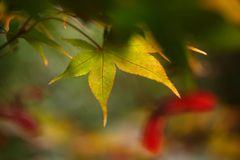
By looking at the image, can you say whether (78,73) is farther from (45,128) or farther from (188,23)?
(45,128)

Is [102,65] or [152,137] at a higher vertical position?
[102,65]

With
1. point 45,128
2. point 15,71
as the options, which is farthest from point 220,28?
point 15,71

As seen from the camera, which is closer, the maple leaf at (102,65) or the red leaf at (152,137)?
the maple leaf at (102,65)

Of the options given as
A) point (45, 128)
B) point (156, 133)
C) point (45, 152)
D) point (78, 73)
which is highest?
point (78, 73)

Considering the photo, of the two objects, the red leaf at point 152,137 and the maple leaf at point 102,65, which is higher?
the maple leaf at point 102,65

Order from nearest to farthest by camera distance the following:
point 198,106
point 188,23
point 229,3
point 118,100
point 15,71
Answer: point 188,23
point 229,3
point 198,106
point 15,71
point 118,100

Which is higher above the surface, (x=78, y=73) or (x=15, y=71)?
(x=78, y=73)

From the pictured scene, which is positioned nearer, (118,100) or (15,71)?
(15,71)

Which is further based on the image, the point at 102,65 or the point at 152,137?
the point at 152,137

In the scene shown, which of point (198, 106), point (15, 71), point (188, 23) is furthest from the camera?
point (15, 71)

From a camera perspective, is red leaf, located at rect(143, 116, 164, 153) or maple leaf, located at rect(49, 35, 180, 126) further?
red leaf, located at rect(143, 116, 164, 153)

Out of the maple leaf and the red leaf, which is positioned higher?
the maple leaf
